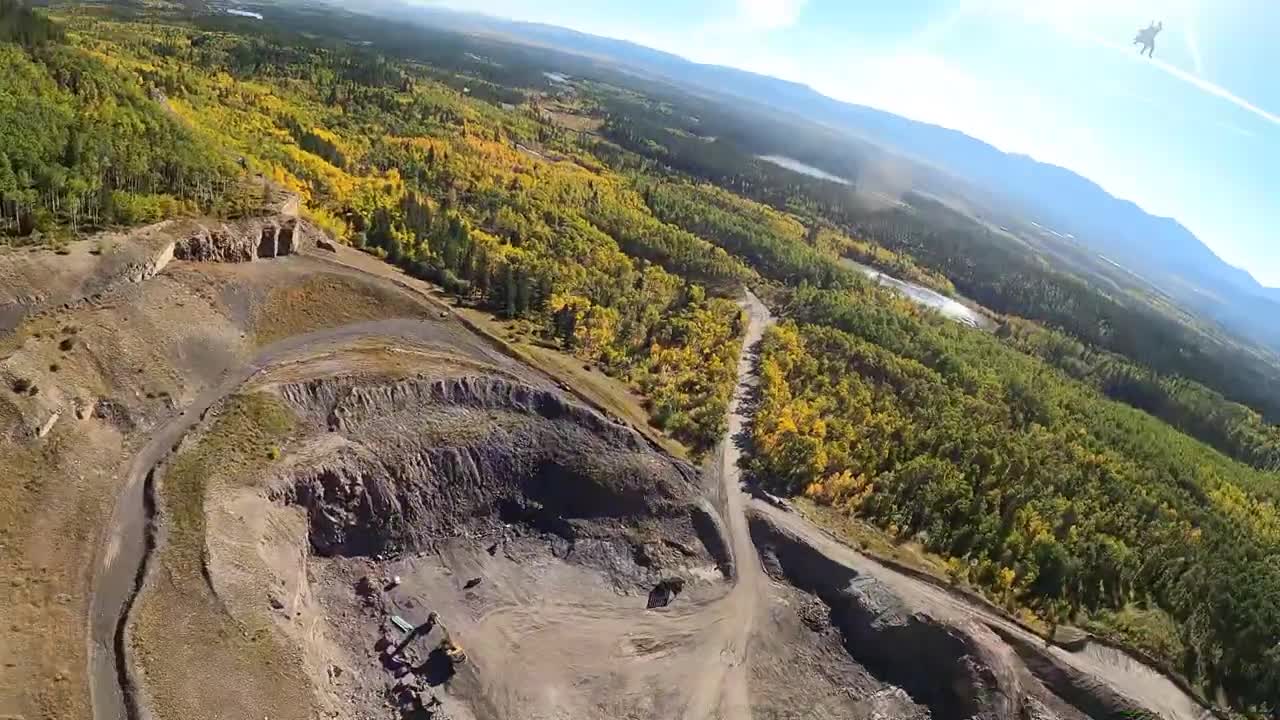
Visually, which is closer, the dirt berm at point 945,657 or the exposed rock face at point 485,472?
the dirt berm at point 945,657

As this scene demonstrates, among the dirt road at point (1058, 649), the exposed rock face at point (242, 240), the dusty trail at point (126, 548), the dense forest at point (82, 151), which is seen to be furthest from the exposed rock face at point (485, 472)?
the dense forest at point (82, 151)

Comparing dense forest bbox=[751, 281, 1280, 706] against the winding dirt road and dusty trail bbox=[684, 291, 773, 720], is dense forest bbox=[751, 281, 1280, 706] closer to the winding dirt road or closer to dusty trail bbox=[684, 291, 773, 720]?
dusty trail bbox=[684, 291, 773, 720]

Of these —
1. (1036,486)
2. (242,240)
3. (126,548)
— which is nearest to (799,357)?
(1036,486)

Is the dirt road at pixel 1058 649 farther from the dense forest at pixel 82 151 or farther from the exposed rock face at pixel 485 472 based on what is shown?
the dense forest at pixel 82 151

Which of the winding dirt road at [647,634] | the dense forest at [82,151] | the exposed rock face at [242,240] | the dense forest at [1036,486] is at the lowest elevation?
the winding dirt road at [647,634]

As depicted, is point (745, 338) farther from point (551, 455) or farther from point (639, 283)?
point (551, 455)

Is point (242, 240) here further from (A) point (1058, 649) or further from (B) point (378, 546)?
(A) point (1058, 649)
